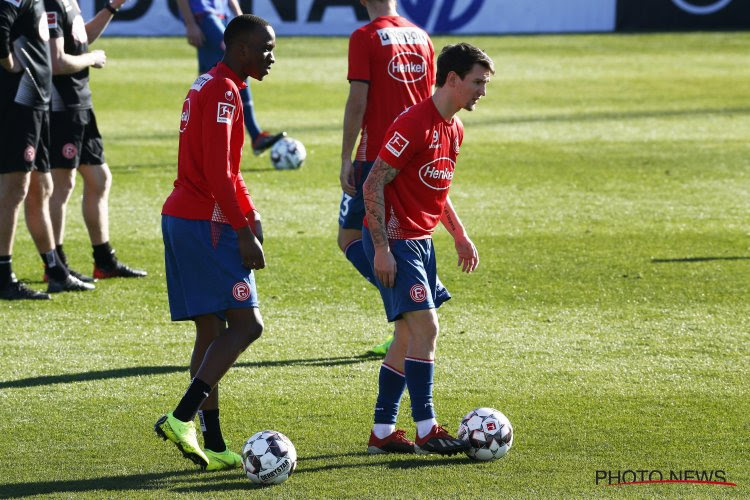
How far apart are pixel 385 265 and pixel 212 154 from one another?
869 millimetres

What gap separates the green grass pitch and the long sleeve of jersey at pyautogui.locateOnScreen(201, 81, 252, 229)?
1133mm

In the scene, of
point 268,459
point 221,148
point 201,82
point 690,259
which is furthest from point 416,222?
point 690,259

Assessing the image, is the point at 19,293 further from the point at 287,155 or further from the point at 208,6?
the point at 208,6

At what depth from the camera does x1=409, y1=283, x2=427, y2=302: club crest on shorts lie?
539 cm

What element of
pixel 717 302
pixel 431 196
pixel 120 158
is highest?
pixel 431 196

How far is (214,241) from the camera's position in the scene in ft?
17.3

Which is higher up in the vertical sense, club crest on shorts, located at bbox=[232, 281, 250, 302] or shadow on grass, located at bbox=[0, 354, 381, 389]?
club crest on shorts, located at bbox=[232, 281, 250, 302]

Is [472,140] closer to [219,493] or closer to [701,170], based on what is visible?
[701,170]

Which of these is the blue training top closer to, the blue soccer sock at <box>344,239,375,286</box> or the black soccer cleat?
the blue soccer sock at <box>344,239,375,286</box>

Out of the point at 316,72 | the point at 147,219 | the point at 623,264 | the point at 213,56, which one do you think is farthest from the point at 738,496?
the point at 316,72

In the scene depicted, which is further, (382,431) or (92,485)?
(382,431)

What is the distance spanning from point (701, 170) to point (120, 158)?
660 centimetres

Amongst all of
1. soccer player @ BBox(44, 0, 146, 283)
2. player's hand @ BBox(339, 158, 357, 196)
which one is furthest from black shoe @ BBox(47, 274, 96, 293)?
player's hand @ BBox(339, 158, 357, 196)

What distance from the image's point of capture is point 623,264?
9.45 m
